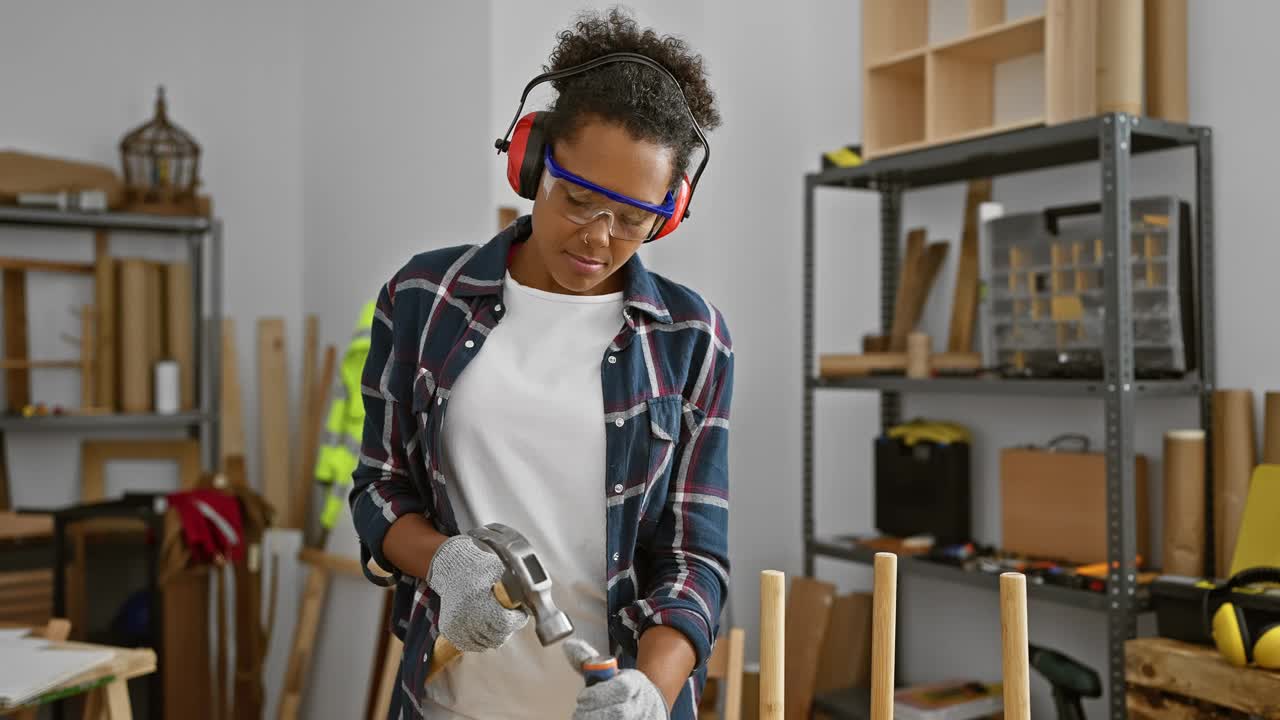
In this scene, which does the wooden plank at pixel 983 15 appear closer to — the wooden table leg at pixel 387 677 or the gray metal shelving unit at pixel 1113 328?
the gray metal shelving unit at pixel 1113 328

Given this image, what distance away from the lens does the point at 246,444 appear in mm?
4445

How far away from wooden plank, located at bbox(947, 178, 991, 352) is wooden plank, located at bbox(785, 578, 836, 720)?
0.76 meters

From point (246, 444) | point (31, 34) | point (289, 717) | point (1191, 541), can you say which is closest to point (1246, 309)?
point (1191, 541)

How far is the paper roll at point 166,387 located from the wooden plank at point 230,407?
0.27 m

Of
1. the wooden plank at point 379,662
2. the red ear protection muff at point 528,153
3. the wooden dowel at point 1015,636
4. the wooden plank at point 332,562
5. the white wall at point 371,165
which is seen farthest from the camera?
the wooden plank at point 332,562

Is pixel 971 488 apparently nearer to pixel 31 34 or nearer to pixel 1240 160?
pixel 1240 160

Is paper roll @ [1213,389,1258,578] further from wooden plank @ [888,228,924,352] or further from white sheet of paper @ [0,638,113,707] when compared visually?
Result: white sheet of paper @ [0,638,113,707]

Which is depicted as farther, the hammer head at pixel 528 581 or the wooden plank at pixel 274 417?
the wooden plank at pixel 274 417

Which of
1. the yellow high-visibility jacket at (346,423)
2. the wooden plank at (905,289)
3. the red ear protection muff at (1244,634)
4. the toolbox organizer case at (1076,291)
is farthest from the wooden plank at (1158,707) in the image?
the yellow high-visibility jacket at (346,423)

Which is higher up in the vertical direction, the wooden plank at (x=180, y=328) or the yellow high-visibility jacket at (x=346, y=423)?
the wooden plank at (x=180, y=328)

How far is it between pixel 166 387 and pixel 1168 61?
3.25 meters

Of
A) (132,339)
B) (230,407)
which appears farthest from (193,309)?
(230,407)

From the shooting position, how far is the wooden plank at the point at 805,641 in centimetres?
316

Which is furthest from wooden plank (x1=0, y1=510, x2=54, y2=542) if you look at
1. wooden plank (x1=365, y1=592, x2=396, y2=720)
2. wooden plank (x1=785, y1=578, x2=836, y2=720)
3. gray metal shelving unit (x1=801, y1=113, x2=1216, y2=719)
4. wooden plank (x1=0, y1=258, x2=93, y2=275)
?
gray metal shelving unit (x1=801, y1=113, x2=1216, y2=719)
